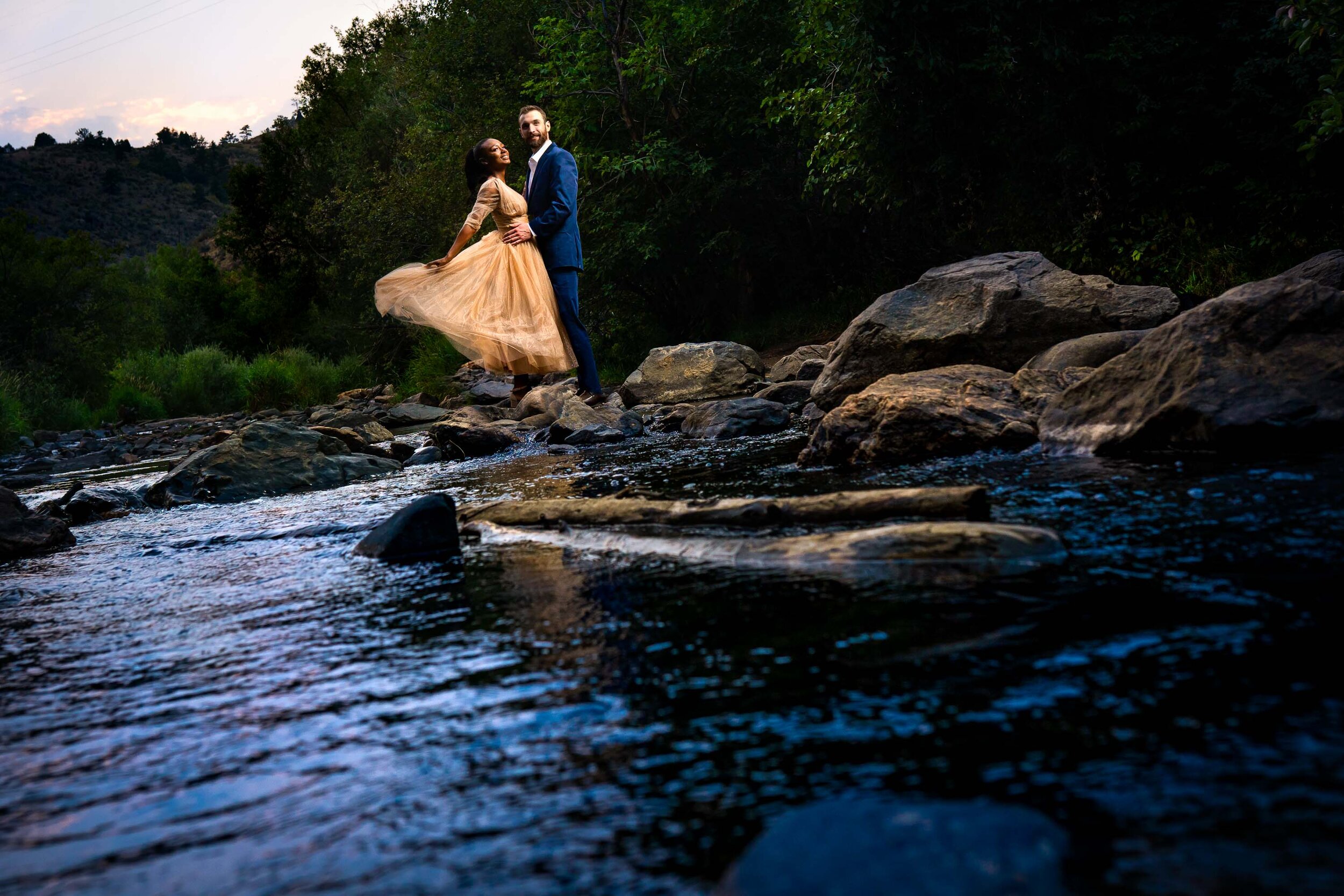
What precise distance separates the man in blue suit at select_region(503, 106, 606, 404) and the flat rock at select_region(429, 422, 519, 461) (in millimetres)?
1337

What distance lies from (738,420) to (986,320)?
7.67 feet

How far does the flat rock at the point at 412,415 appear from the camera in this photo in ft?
58.7

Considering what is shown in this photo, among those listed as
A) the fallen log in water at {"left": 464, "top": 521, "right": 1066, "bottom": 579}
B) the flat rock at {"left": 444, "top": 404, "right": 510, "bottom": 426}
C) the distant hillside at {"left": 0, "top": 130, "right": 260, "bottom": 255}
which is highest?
the distant hillside at {"left": 0, "top": 130, "right": 260, "bottom": 255}

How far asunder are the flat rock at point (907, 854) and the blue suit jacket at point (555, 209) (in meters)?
9.69

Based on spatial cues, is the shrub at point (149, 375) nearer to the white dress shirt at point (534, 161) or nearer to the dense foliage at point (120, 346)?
the dense foliage at point (120, 346)

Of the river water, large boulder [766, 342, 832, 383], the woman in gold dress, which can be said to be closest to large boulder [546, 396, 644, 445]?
the woman in gold dress

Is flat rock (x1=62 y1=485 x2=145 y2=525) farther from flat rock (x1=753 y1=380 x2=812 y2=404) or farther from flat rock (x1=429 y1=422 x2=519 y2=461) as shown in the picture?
flat rock (x1=753 y1=380 x2=812 y2=404)

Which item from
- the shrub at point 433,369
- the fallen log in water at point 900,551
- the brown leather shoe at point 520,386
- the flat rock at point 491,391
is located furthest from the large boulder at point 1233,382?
the shrub at point 433,369

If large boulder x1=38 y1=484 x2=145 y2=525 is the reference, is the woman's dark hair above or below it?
above

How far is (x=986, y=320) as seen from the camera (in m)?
8.45

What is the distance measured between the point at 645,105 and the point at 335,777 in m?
20.6

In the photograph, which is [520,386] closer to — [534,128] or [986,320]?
[534,128]

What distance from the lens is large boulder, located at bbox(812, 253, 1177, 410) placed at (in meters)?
8.45

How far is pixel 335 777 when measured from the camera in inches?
79.7
